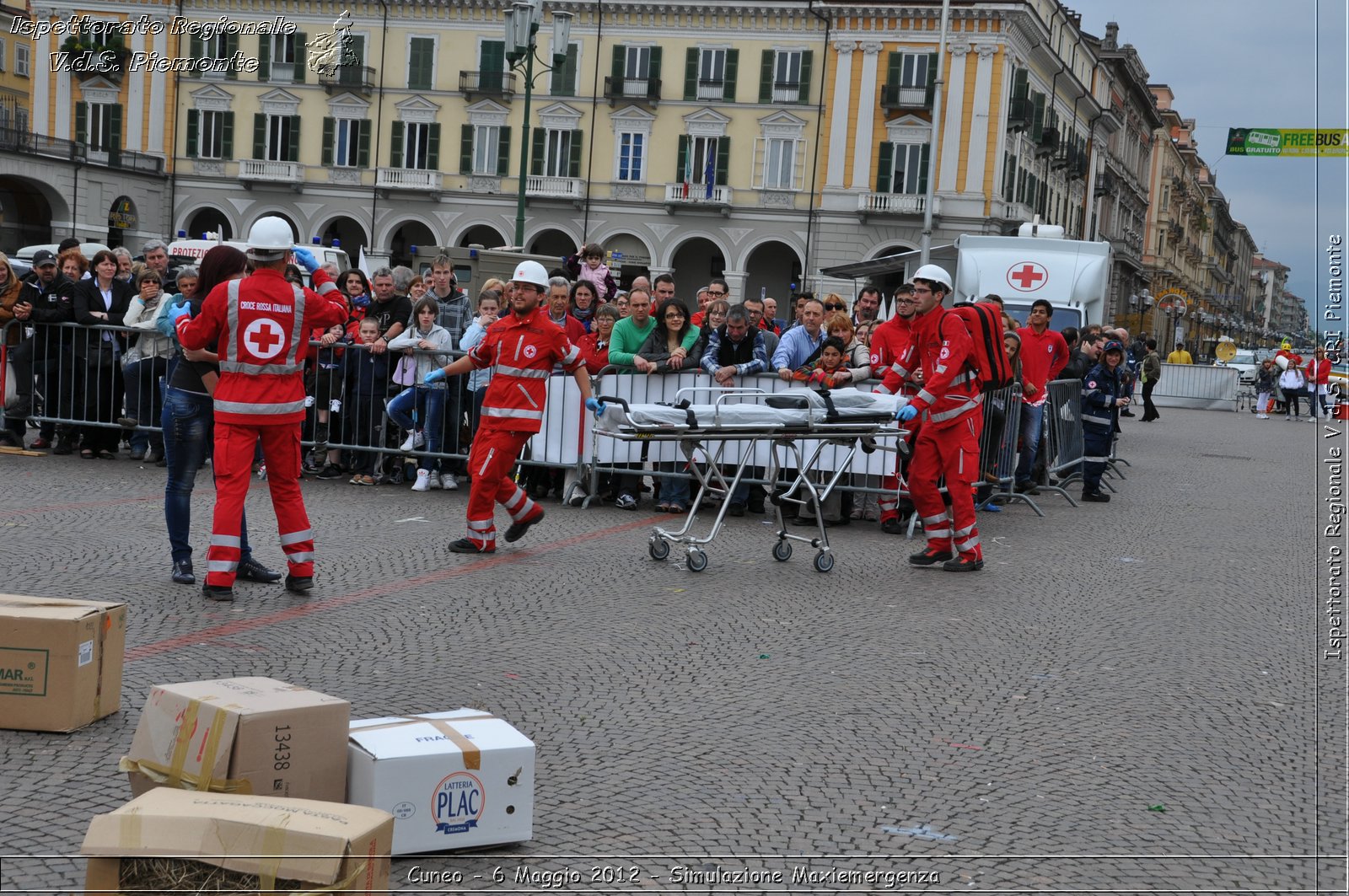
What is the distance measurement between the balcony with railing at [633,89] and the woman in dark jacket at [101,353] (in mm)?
43909

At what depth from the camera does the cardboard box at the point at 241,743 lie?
4.14 meters

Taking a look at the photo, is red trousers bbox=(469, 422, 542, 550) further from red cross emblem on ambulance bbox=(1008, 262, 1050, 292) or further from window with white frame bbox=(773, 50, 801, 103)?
window with white frame bbox=(773, 50, 801, 103)

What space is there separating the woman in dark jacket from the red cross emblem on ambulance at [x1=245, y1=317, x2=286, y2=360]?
6.51 m

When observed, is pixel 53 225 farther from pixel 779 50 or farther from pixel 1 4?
pixel 779 50

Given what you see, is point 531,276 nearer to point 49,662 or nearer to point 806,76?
point 49,662

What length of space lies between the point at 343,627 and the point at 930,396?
4.58 meters

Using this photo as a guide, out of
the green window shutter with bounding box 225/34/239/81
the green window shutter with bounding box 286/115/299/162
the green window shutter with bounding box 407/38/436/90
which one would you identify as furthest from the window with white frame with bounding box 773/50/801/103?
the green window shutter with bounding box 225/34/239/81

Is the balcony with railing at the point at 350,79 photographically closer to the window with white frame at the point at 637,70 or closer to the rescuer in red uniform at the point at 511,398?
the window with white frame at the point at 637,70

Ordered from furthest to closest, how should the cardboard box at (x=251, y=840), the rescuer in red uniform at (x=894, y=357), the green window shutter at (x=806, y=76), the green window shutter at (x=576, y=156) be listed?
the green window shutter at (x=576, y=156) < the green window shutter at (x=806, y=76) < the rescuer in red uniform at (x=894, y=357) < the cardboard box at (x=251, y=840)

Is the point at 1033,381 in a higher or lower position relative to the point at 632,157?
lower

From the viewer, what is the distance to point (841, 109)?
54969 millimetres

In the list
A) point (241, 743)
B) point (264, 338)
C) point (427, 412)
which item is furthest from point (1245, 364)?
point (241, 743)

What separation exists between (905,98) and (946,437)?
151 feet

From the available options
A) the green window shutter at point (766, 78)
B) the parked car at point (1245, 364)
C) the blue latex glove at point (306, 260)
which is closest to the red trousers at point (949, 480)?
the blue latex glove at point (306, 260)
